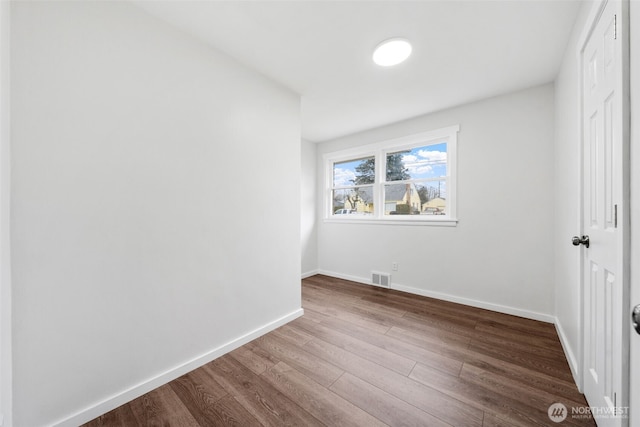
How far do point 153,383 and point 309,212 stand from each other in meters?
3.16

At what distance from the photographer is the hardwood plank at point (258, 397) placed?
1.36 meters

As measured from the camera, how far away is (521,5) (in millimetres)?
1552

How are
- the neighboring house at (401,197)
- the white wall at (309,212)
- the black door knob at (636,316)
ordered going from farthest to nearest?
the white wall at (309,212)
the neighboring house at (401,197)
the black door knob at (636,316)

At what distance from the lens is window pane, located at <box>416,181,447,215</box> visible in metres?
3.23

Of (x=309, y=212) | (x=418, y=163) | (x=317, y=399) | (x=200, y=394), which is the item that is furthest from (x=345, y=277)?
(x=200, y=394)

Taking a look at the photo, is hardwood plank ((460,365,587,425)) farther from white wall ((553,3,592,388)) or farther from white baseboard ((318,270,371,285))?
white baseboard ((318,270,371,285))

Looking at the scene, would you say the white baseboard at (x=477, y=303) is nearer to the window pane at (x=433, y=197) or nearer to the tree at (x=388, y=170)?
the window pane at (x=433, y=197)

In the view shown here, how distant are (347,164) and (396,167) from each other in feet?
3.05

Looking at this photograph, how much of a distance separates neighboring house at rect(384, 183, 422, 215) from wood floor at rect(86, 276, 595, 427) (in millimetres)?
1583

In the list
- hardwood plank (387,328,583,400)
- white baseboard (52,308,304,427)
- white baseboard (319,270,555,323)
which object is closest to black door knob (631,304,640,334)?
hardwood plank (387,328,583,400)

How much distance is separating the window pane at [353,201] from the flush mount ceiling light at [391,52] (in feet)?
6.95

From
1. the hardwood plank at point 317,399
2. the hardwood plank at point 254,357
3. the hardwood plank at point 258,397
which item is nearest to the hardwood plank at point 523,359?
the hardwood plank at point 317,399

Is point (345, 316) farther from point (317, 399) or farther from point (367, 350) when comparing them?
point (317, 399)

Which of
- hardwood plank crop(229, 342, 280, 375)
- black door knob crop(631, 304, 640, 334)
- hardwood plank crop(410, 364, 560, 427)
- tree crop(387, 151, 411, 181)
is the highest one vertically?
tree crop(387, 151, 411, 181)
